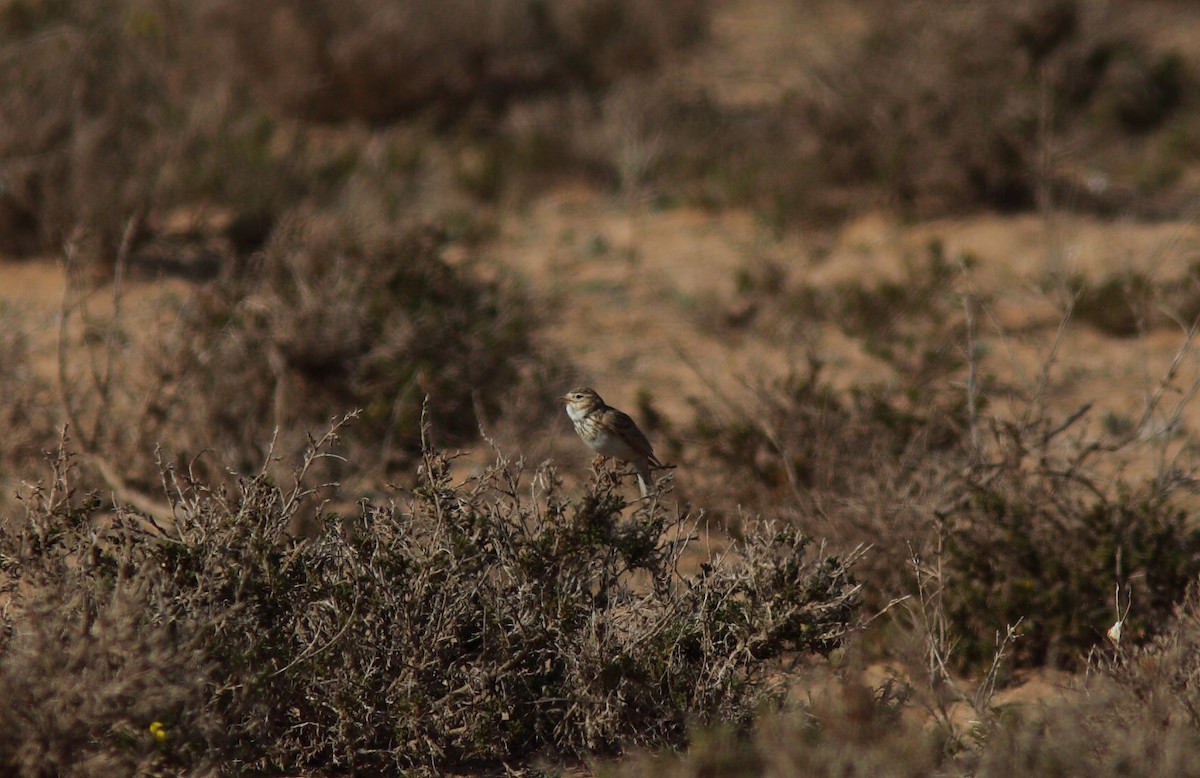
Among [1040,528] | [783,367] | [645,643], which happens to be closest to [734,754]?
[645,643]

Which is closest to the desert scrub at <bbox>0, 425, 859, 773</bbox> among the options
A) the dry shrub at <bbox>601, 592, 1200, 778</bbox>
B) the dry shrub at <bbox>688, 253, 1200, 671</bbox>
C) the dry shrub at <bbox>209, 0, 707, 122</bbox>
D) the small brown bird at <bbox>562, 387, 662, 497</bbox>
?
the dry shrub at <bbox>601, 592, 1200, 778</bbox>

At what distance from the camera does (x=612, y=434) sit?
4.65 meters

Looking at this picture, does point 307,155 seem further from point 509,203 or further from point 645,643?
point 645,643

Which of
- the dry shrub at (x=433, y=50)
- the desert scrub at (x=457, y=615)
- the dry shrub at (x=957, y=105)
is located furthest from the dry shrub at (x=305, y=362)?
the dry shrub at (x=433, y=50)

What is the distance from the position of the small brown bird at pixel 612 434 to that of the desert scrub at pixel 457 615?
518 millimetres

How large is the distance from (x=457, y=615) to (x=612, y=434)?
0.98 meters

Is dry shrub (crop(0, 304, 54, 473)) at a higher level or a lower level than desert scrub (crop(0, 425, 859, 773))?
lower

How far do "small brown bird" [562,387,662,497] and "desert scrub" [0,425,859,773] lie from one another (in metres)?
0.52

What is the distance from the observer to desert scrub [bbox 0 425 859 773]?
3855mm

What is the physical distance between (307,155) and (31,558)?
23.3 feet

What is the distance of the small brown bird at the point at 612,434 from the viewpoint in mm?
4645

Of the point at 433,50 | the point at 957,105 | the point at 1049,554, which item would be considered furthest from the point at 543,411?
the point at 433,50

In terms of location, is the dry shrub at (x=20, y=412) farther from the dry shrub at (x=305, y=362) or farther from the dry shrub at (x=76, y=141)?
the dry shrub at (x=76, y=141)

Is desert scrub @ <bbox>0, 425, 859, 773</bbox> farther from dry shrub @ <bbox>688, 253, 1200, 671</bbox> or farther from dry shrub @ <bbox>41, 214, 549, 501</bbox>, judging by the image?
dry shrub @ <bbox>41, 214, 549, 501</bbox>
